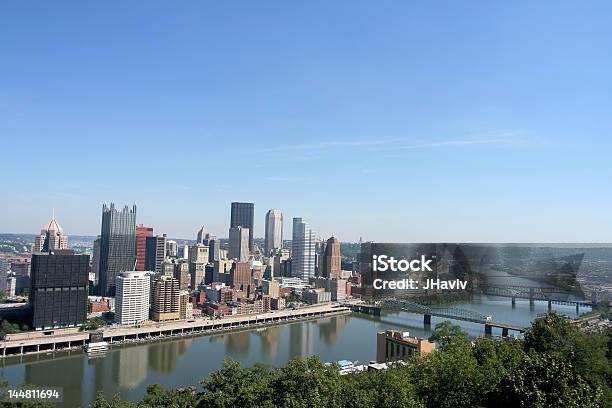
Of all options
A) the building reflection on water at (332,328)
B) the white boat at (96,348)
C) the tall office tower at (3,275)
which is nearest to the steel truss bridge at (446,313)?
the building reflection on water at (332,328)

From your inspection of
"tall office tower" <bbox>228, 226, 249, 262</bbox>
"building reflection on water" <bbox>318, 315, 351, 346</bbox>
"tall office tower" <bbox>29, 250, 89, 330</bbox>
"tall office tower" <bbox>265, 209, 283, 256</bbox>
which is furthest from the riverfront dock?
"tall office tower" <bbox>265, 209, 283, 256</bbox>

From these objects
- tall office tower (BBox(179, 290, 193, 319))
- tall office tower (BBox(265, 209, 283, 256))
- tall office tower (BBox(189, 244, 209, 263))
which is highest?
tall office tower (BBox(265, 209, 283, 256))

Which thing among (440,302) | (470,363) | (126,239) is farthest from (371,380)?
(126,239)

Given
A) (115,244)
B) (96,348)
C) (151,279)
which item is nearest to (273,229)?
(115,244)

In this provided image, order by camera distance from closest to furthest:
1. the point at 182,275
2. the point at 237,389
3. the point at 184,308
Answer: the point at 237,389 < the point at 184,308 < the point at 182,275

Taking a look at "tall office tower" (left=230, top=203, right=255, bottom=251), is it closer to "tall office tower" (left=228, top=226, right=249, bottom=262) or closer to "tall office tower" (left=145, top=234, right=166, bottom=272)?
"tall office tower" (left=228, top=226, right=249, bottom=262)

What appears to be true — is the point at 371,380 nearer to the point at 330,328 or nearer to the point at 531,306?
the point at 330,328

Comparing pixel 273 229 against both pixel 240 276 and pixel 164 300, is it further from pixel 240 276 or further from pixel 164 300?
pixel 164 300
